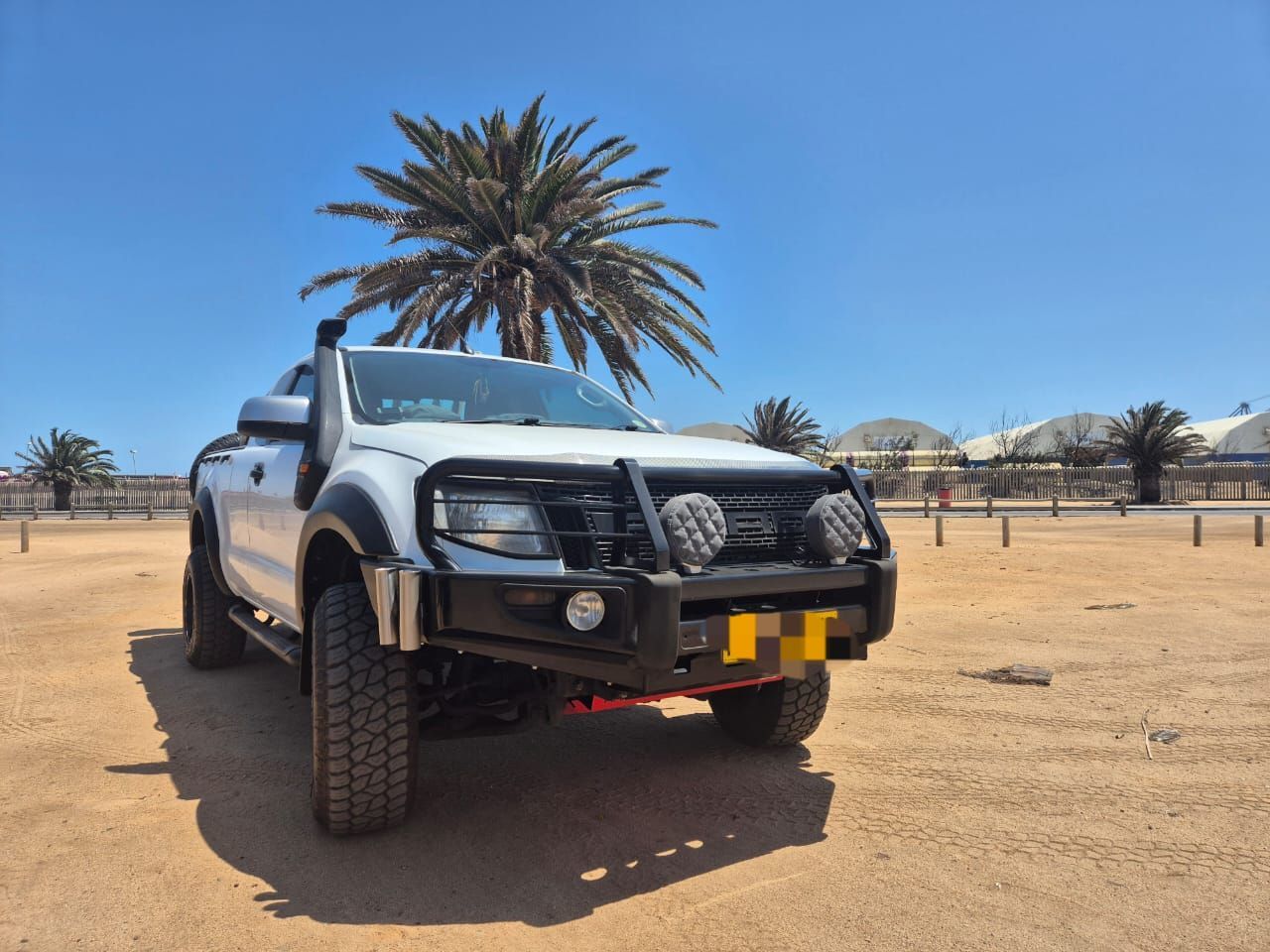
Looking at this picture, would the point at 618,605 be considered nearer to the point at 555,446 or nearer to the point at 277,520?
the point at 555,446

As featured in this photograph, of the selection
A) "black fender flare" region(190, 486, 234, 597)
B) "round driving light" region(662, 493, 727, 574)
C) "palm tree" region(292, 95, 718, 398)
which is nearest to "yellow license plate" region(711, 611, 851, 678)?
"round driving light" region(662, 493, 727, 574)

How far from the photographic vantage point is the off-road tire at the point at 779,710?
3.84 m

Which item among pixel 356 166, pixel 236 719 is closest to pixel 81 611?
pixel 236 719

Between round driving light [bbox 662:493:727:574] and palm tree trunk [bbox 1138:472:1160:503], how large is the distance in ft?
124

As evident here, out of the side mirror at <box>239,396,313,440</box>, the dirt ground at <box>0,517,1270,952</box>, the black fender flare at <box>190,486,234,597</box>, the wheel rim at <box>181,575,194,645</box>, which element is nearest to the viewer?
the dirt ground at <box>0,517,1270,952</box>

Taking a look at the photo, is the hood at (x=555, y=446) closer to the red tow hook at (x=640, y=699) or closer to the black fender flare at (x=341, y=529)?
the black fender flare at (x=341, y=529)

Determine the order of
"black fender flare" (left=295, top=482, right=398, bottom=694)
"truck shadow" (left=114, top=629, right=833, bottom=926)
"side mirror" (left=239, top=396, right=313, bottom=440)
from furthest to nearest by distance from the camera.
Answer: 1. "side mirror" (left=239, top=396, right=313, bottom=440)
2. "black fender flare" (left=295, top=482, right=398, bottom=694)
3. "truck shadow" (left=114, top=629, right=833, bottom=926)

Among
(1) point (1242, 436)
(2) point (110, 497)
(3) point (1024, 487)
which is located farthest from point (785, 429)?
(1) point (1242, 436)

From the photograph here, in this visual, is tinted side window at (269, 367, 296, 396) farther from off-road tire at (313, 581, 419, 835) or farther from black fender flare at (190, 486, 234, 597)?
off-road tire at (313, 581, 419, 835)

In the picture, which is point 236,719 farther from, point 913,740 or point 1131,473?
point 1131,473

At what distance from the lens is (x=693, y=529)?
275cm

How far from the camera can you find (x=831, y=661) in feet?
10.1

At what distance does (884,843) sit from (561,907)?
1.21m

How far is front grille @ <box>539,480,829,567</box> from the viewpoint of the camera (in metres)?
2.77
